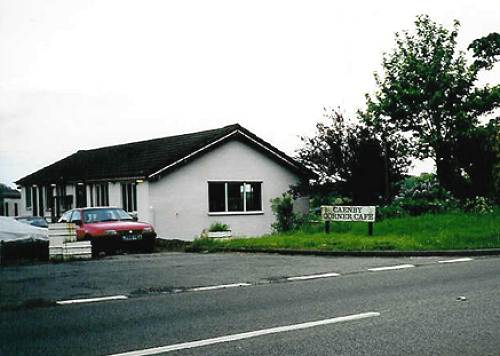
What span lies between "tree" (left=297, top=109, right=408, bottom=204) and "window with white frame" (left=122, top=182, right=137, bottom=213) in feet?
25.9

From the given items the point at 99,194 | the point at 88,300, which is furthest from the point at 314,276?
the point at 99,194

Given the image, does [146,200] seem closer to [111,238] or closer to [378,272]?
[111,238]

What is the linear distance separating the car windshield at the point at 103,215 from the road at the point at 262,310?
305 inches

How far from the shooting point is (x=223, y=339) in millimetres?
6680

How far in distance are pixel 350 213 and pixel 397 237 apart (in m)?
1.52

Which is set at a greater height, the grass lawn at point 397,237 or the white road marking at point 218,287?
the grass lawn at point 397,237

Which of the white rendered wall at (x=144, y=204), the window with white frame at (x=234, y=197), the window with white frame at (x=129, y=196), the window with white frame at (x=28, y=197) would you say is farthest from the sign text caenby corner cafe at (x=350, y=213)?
the window with white frame at (x=28, y=197)

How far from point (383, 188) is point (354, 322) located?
22.7 m

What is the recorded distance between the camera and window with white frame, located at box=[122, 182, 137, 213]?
3031 cm

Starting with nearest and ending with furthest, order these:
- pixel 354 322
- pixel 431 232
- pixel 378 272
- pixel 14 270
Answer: pixel 354 322
pixel 378 272
pixel 14 270
pixel 431 232

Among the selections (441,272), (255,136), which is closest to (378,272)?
(441,272)

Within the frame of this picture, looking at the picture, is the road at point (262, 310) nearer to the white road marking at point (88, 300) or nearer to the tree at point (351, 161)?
the white road marking at point (88, 300)

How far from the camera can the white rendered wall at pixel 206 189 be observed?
29.2 meters

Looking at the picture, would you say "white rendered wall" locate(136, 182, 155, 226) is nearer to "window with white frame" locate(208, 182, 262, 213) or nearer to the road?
"window with white frame" locate(208, 182, 262, 213)
